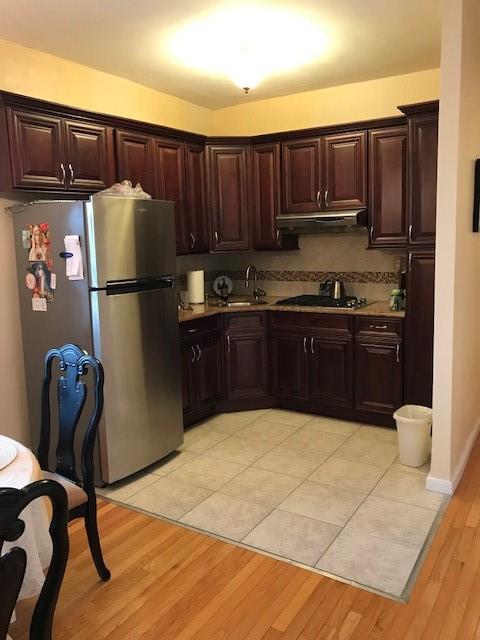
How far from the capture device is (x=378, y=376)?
4.05 m

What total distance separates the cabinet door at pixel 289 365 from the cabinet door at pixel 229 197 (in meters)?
0.92

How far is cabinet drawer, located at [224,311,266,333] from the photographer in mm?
4445

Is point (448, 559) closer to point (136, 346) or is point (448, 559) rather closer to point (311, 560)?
point (311, 560)

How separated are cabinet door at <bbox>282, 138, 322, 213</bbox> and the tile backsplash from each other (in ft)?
1.39

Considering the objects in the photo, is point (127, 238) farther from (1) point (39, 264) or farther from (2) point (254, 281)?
(2) point (254, 281)

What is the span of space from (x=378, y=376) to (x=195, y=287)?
5.58 feet

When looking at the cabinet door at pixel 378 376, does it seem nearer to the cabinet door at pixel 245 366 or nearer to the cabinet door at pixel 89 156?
the cabinet door at pixel 245 366

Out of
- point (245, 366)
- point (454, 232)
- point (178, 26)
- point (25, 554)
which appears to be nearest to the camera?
point (25, 554)

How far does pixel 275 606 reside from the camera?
2191 millimetres

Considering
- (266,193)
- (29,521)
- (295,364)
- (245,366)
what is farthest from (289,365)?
(29,521)

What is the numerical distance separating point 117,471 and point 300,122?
3.29m

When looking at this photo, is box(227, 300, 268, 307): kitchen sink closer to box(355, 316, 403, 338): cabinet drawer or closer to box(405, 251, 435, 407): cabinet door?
box(355, 316, 403, 338): cabinet drawer

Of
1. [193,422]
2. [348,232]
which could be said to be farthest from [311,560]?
[348,232]

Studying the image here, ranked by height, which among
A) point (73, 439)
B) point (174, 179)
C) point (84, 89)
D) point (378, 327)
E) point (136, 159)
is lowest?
point (73, 439)
